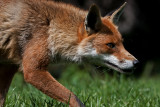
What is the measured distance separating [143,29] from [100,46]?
26.0ft

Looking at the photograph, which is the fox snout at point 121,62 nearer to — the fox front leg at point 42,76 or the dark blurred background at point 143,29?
the fox front leg at point 42,76

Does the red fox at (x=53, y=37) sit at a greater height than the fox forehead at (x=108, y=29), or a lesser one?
lesser

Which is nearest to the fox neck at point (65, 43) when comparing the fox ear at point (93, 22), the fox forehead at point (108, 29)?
the fox ear at point (93, 22)

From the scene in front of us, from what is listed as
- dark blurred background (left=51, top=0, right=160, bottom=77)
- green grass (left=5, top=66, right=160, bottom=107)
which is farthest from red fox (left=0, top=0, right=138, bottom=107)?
dark blurred background (left=51, top=0, right=160, bottom=77)

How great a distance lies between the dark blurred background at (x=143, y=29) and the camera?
1239 cm

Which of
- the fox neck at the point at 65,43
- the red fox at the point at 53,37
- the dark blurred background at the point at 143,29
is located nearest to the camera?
the red fox at the point at 53,37

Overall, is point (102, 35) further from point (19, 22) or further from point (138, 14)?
point (138, 14)

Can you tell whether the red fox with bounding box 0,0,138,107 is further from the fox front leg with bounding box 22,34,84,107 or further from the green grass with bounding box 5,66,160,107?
the green grass with bounding box 5,66,160,107

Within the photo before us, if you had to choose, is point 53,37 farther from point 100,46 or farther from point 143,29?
point 143,29

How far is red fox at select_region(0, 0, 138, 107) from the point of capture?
5172mm

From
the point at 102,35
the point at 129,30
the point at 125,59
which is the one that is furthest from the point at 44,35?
the point at 129,30

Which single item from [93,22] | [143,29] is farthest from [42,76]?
[143,29]

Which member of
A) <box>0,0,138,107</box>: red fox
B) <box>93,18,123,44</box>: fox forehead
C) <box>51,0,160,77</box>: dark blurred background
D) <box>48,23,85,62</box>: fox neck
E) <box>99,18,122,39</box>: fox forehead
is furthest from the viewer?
<box>51,0,160,77</box>: dark blurred background

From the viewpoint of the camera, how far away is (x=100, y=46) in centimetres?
540
